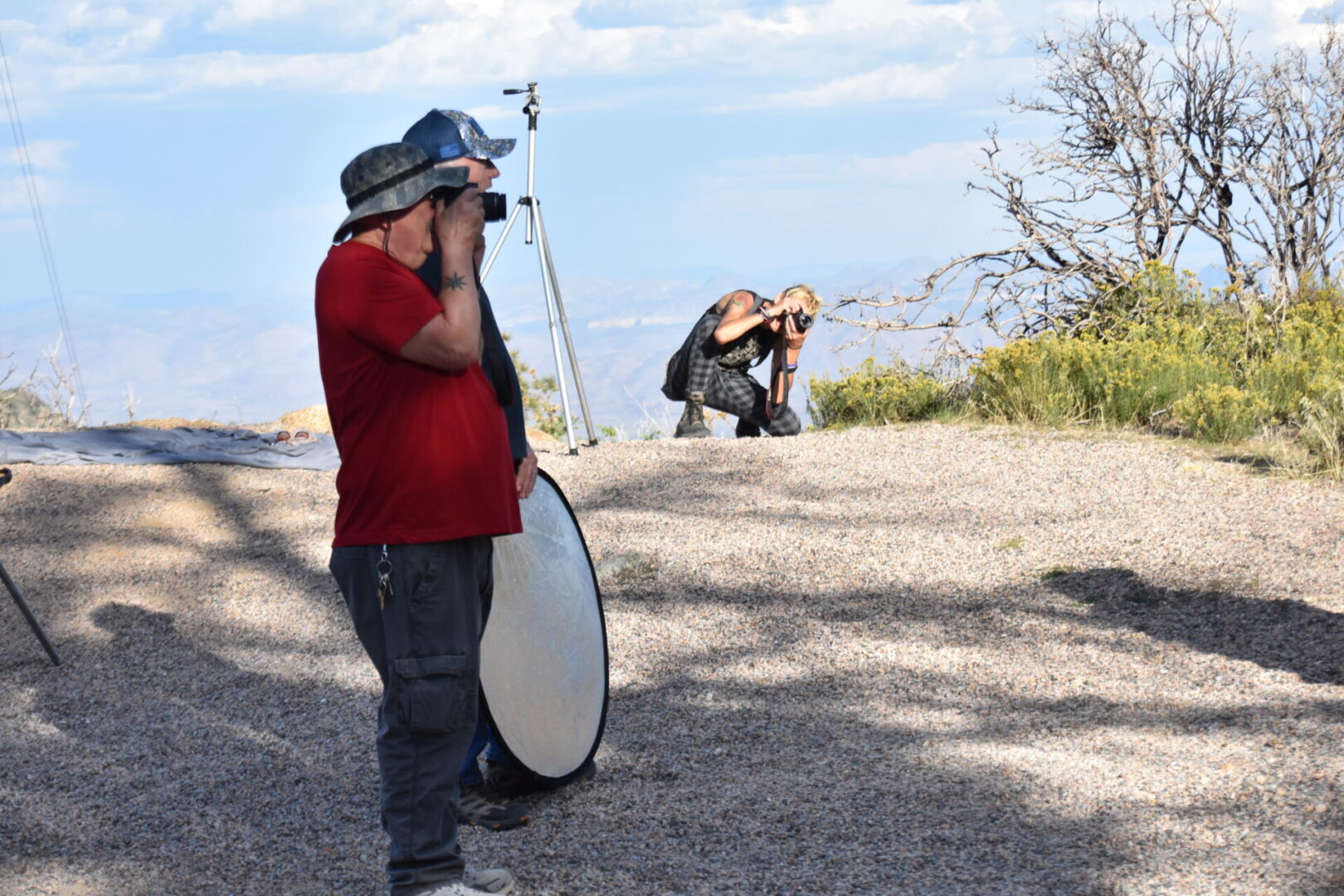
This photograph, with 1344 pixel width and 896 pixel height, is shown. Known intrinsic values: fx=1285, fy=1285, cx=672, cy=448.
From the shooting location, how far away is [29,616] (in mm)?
4965

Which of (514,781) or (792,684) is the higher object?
(514,781)

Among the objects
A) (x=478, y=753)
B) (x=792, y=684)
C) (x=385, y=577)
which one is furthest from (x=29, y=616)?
(x=385, y=577)

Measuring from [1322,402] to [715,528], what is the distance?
348cm

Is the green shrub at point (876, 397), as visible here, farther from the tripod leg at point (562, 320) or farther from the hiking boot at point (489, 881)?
the hiking boot at point (489, 881)

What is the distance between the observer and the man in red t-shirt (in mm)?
2477

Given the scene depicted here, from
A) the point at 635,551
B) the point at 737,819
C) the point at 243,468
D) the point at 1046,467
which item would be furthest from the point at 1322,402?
the point at 243,468

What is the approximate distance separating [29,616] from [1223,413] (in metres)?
6.50

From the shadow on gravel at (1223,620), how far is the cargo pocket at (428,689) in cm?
299

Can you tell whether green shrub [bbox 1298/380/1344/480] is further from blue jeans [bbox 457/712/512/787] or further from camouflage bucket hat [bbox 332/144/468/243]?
camouflage bucket hat [bbox 332/144/468/243]

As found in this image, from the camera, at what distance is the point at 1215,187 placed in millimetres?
10695

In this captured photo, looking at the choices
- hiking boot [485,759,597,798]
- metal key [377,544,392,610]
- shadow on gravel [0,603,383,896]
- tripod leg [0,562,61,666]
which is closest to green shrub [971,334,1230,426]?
shadow on gravel [0,603,383,896]

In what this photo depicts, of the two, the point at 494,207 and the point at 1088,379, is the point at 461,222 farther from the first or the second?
the point at 1088,379

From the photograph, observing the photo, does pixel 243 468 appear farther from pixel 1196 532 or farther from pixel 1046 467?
pixel 1196 532

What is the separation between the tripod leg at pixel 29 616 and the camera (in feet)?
16.0
